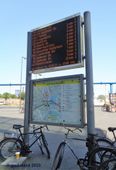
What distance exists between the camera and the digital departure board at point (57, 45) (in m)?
6.36

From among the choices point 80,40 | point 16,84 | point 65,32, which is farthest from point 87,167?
point 16,84

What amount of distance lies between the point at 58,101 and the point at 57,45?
136cm

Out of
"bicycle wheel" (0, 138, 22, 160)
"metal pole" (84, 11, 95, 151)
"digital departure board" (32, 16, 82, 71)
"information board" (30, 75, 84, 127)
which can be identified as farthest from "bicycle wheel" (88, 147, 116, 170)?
"bicycle wheel" (0, 138, 22, 160)

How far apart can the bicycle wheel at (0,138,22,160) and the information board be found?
2.48 ft

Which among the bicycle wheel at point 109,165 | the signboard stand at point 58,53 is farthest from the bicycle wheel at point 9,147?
the bicycle wheel at point 109,165

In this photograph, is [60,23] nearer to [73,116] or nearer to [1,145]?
[73,116]

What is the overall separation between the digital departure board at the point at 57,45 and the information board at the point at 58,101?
41 centimetres

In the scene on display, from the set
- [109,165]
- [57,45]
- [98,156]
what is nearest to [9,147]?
[98,156]

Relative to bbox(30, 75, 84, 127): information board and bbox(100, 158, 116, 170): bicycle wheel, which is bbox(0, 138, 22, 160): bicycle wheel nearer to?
bbox(30, 75, 84, 127): information board

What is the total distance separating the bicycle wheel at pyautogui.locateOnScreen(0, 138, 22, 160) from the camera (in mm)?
6719

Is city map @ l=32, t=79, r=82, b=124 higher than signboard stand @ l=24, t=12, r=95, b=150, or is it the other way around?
signboard stand @ l=24, t=12, r=95, b=150

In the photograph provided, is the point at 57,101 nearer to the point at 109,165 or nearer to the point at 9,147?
the point at 9,147

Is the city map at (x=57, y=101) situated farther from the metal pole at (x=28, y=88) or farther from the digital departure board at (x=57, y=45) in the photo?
the digital departure board at (x=57, y=45)

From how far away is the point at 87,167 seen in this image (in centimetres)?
528
